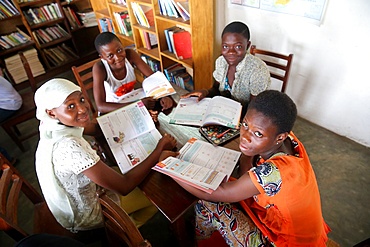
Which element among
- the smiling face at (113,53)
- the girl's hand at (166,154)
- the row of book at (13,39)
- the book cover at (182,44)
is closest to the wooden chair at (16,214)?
the girl's hand at (166,154)

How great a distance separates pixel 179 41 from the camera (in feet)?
7.87

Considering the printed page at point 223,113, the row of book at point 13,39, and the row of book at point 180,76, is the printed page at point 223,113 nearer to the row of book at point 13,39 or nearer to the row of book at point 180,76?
the row of book at point 180,76

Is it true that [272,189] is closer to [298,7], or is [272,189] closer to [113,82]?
[113,82]

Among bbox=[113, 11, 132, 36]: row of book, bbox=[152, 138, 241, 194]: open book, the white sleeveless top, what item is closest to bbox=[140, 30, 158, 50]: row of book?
bbox=[113, 11, 132, 36]: row of book

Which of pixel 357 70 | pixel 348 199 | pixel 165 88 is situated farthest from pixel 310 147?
pixel 165 88

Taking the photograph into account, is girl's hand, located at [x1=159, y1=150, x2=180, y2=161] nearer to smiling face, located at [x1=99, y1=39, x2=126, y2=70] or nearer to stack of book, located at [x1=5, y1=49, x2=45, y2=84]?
smiling face, located at [x1=99, y1=39, x2=126, y2=70]

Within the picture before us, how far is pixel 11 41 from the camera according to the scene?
3.20 metres

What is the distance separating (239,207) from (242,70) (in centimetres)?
88

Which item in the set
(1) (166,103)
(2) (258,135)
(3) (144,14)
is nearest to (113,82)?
(1) (166,103)

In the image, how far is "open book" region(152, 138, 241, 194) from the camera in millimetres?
932

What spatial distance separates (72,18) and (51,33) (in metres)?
0.39

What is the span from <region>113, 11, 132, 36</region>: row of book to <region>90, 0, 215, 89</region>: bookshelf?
58mm

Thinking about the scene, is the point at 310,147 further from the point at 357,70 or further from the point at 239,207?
the point at 239,207

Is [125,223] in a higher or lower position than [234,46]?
lower
